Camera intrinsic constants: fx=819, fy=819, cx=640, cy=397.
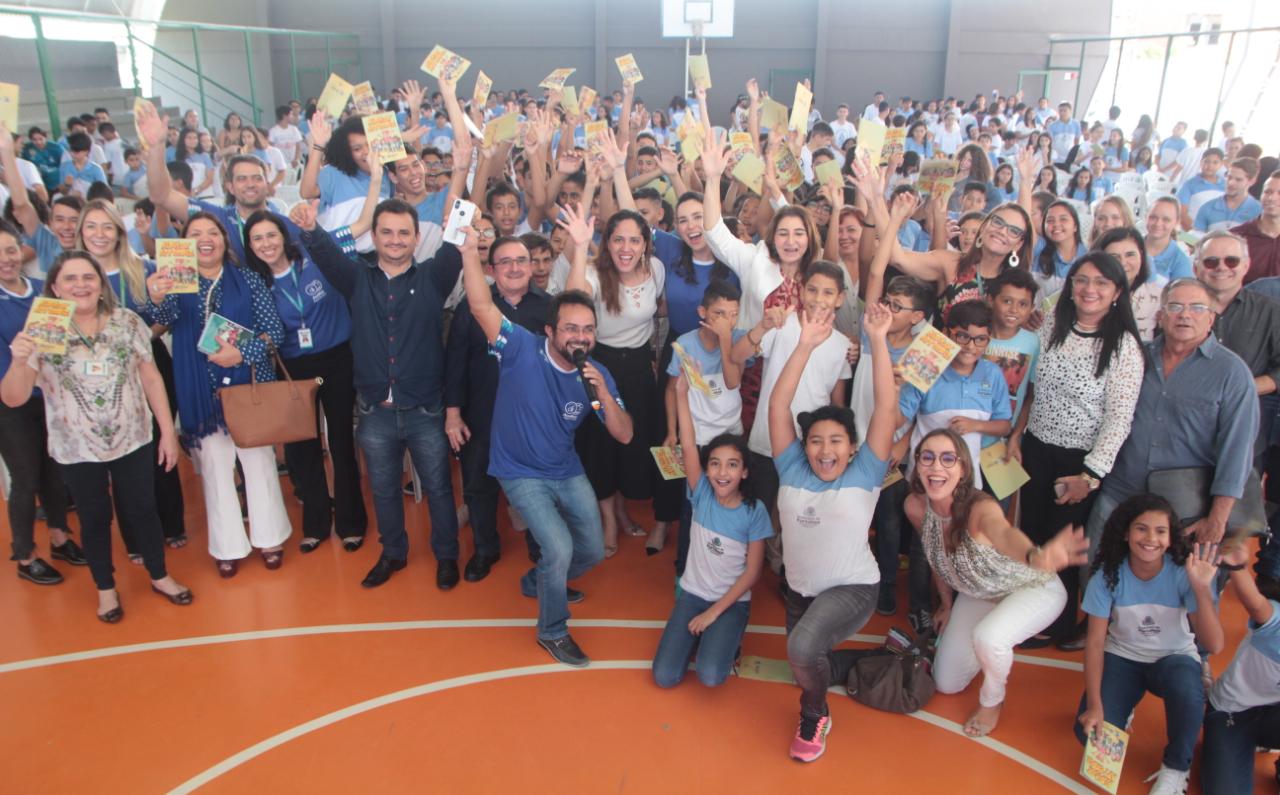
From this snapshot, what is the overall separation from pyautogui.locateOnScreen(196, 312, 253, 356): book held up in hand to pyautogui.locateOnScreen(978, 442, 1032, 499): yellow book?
138 inches

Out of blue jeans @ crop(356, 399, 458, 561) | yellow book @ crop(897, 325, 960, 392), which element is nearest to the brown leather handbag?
blue jeans @ crop(356, 399, 458, 561)

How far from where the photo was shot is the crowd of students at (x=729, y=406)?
3.15 m

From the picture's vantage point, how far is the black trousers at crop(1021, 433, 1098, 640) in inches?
140

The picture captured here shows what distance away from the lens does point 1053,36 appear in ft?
67.2

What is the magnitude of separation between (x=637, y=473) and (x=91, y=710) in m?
2.68

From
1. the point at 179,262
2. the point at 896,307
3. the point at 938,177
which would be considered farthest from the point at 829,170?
the point at 179,262

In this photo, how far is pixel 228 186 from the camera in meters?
4.72

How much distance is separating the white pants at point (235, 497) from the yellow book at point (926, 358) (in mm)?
3261

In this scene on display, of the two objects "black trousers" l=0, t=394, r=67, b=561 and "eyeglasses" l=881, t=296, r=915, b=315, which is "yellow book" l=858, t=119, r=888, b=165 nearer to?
"eyeglasses" l=881, t=296, r=915, b=315

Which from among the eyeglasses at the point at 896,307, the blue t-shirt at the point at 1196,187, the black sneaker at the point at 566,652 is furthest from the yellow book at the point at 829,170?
the blue t-shirt at the point at 1196,187

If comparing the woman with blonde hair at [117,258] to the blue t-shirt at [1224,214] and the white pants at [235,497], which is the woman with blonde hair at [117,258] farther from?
the blue t-shirt at [1224,214]

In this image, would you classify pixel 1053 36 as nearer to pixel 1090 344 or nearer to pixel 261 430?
pixel 1090 344

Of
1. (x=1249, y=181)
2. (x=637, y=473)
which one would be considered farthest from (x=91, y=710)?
(x=1249, y=181)

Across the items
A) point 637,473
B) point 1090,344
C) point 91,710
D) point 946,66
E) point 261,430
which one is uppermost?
point 946,66
